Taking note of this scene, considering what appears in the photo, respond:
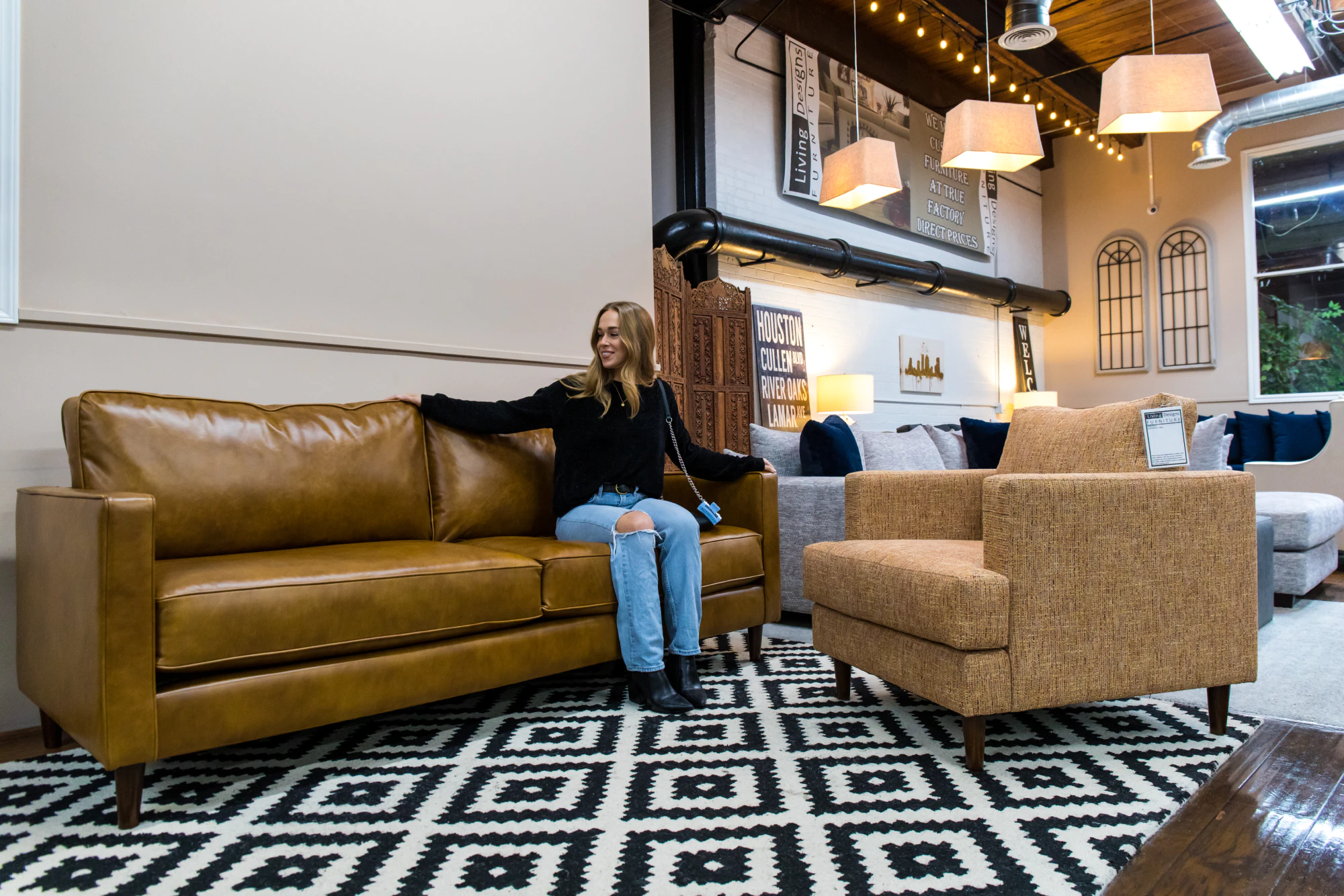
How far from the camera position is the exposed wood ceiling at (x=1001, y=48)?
641 centimetres

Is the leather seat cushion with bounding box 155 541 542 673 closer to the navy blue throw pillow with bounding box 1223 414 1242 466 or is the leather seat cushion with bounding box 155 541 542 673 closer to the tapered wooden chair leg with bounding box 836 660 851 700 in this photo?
the tapered wooden chair leg with bounding box 836 660 851 700

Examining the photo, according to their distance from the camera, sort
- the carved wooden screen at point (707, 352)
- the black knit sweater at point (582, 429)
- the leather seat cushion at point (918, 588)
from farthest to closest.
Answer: the carved wooden screen at point (707, 352) → the black knit sweater at point (582, 429) → the leather seat cushion at point (918, 588)

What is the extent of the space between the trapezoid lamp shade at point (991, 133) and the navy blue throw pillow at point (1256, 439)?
3.87m

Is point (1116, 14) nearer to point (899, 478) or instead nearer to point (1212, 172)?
point (1212, 172)

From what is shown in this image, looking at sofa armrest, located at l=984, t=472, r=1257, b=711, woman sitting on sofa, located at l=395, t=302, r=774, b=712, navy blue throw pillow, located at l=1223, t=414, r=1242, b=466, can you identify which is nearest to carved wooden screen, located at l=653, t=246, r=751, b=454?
woman sitting on sofa, located at l=395, t=302, r=774, b=712

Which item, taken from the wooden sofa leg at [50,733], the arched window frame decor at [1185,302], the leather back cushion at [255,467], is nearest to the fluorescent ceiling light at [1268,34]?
the arched window frame decor at [1185,302]

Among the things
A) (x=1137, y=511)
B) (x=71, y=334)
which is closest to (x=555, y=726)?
(x=1137, y=511)

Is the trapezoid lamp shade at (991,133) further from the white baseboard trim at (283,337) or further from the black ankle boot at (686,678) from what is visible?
the black ankle boot at (686,678)

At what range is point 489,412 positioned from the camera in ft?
9.09

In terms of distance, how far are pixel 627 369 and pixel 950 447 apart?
294cm

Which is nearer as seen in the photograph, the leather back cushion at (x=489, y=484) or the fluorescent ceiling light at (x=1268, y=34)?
the leather back cushion at (x=489, y=484)

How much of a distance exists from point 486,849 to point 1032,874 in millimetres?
955

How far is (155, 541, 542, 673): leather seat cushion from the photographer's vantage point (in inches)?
66.9

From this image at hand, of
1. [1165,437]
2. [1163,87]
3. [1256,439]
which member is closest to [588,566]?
[1165,437]
